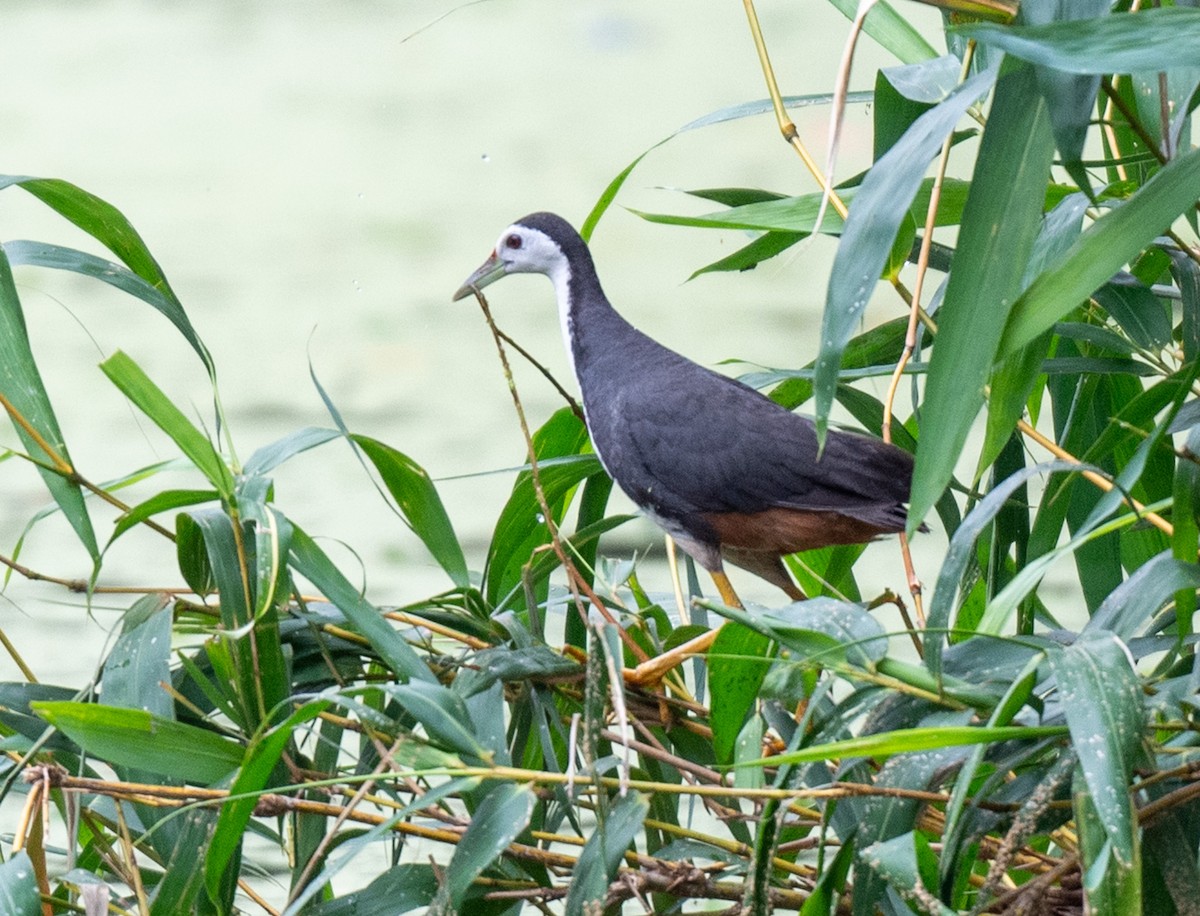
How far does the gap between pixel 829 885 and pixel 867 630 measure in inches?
3.5

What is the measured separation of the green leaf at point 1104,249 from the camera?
435 mm

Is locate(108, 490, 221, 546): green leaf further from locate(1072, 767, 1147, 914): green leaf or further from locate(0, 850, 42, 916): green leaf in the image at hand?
locate(1072, 767, 1147, 914): green leaf

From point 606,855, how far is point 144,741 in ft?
0.56

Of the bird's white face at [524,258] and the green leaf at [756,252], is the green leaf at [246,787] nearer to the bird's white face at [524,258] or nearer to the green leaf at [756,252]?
the green leaf at [756,252]

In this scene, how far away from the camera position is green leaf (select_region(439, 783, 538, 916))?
1.65 ft

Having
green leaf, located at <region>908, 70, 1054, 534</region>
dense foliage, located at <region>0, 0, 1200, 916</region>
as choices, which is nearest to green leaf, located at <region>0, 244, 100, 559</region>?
dense foliage, located at <region>0, 0, 1200, 916</region>

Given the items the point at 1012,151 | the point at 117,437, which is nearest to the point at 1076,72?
the point at 1012,151

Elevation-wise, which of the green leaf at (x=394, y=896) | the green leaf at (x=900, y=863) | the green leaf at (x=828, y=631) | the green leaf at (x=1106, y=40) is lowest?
the green leaf at (x=394, y=896)

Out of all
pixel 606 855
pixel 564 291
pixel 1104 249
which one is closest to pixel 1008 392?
pixel 1104 249

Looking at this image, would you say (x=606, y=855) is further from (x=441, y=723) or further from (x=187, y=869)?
(x=187, y=869)

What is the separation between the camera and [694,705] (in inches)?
26.0

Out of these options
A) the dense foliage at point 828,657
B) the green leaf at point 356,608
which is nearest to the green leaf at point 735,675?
the dense foliage at point 828,657

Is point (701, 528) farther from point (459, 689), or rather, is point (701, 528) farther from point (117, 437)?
point (117, 437)

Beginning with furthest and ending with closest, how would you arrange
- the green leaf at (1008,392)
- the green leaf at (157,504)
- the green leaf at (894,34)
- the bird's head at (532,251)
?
the bird's head at (532,251)
the green leaf at (894,34)
the green leaf at (157,504)
the green leaf at (1008,392)
